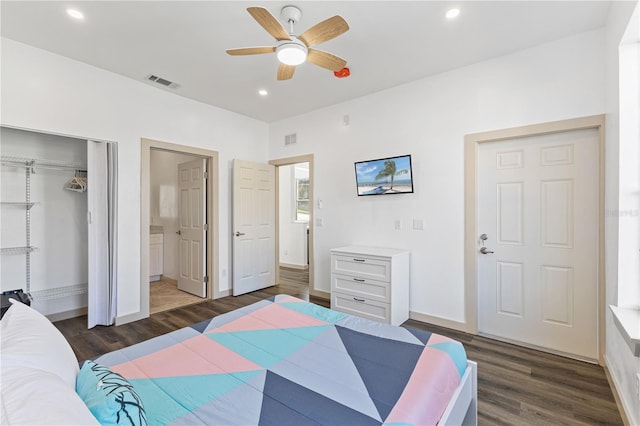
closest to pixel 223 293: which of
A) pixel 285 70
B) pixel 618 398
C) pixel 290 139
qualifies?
pixel 290 139

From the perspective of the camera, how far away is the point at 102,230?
3234 millimetres

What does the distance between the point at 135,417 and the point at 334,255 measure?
2.85 m

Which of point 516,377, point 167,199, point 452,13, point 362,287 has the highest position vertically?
point 452,13

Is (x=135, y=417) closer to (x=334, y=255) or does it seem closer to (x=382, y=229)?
(x=334, y=255)

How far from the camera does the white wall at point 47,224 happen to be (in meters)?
3.13

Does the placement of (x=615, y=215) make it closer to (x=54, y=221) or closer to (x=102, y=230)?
(x=102, y=230)

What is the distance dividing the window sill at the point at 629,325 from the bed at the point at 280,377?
757 mm

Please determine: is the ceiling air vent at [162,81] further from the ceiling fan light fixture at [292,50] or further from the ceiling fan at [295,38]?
the ceiling fan light fixture at [292,50]

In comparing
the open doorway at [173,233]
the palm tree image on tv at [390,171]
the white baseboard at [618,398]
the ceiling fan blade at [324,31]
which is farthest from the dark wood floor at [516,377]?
the ceiling fan blade at [324,31]

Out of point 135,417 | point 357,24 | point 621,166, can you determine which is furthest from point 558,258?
point 135,417

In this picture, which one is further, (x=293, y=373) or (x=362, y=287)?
(x=362, y=287)

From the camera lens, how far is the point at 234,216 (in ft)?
14.4

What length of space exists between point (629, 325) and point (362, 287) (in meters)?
2.20

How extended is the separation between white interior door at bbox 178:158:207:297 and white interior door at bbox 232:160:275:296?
462 mm
